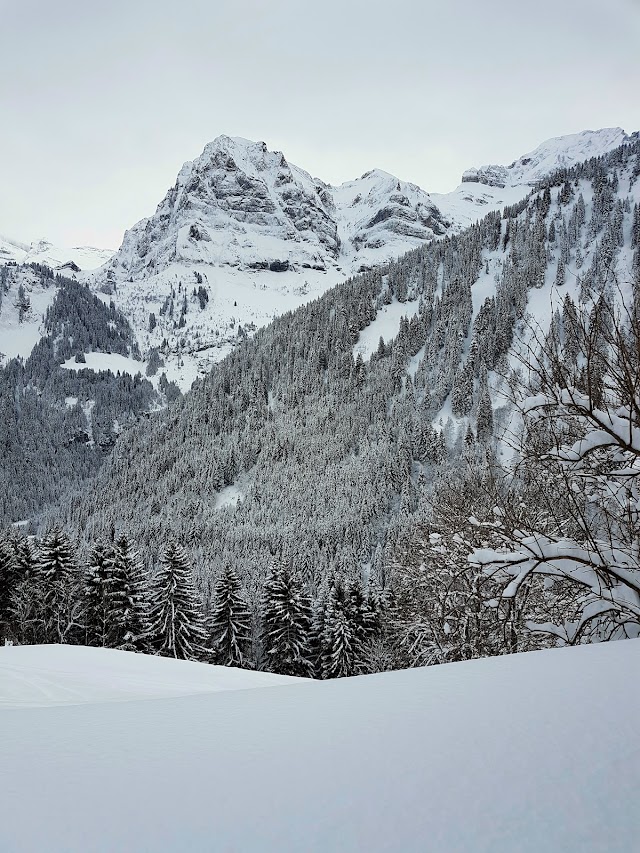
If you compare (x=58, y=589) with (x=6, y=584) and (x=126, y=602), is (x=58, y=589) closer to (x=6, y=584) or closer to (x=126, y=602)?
(x=6, y=584)

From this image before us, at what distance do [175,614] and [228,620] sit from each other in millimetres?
5234

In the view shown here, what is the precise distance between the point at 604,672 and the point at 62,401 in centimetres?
21776

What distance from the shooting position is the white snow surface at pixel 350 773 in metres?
1.09

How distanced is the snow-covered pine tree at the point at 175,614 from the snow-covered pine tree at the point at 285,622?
17.2ft

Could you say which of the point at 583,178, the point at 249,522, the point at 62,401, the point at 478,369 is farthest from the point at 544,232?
the point at 62,401

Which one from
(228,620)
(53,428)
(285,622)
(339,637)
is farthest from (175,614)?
(53,428)

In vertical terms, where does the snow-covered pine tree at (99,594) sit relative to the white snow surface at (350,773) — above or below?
below

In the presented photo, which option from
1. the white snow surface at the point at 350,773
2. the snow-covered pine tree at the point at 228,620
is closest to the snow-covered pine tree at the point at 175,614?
the snow-covered pine tree at the point at 228,620

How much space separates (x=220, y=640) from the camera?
31938 mm

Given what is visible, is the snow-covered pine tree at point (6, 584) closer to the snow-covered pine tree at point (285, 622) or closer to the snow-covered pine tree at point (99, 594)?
the snow-covered pine tree at point (99, 594)

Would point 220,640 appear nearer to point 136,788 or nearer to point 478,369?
point 136,788

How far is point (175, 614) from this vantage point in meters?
28.1

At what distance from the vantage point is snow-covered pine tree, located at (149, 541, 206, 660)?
28.0 meters

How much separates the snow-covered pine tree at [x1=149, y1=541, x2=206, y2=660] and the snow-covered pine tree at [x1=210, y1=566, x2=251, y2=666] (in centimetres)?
265
